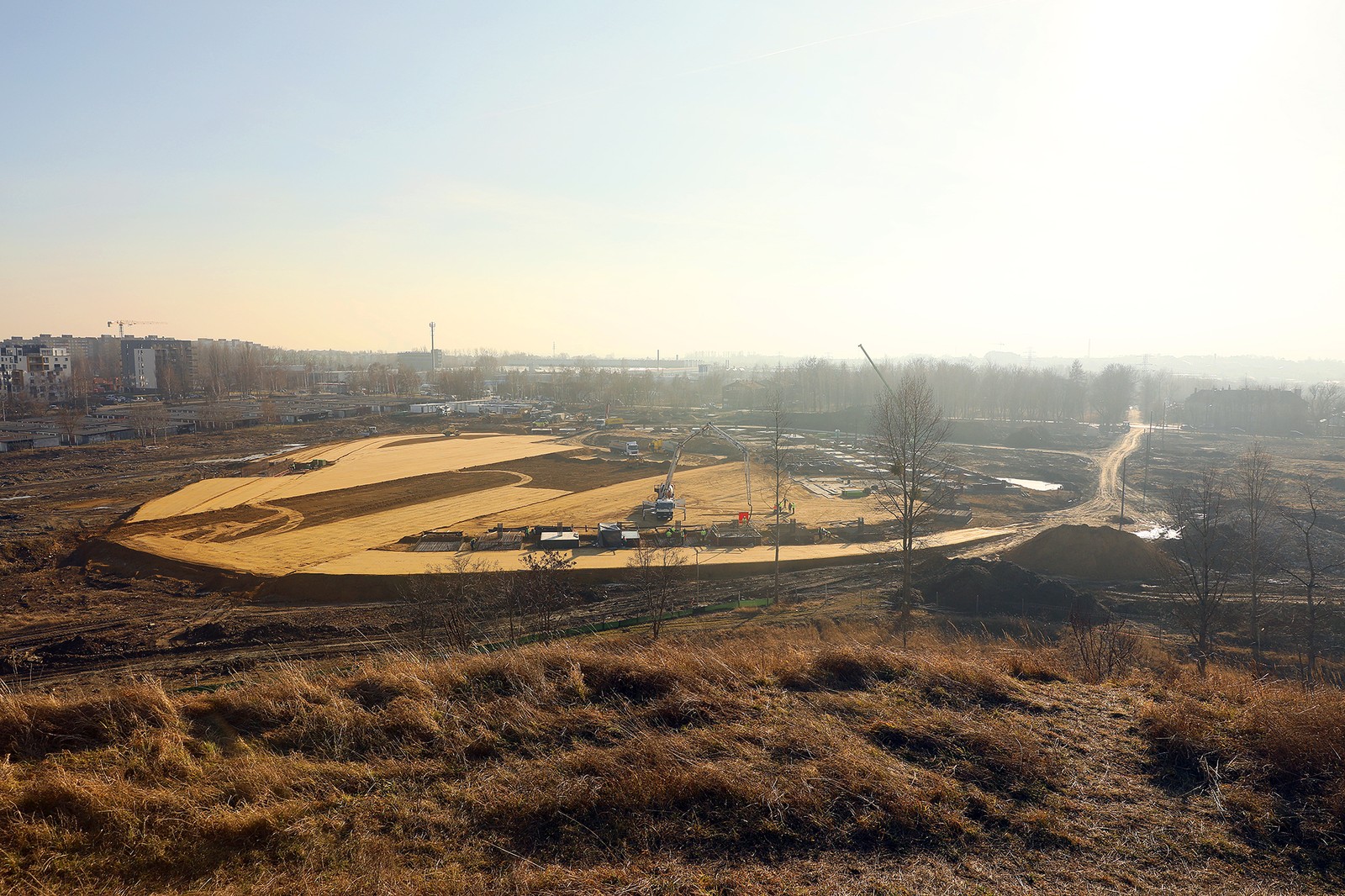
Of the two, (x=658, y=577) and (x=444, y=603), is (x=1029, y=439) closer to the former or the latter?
(x=658, y=577)

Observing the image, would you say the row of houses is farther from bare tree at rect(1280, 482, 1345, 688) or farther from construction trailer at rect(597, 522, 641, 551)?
bare tree at rect(1280, 482, 1345, 688)

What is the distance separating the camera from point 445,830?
4.59 m

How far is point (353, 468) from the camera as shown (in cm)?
4594

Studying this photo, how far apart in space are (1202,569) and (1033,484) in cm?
2932

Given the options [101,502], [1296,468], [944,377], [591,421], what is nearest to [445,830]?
[101,502]

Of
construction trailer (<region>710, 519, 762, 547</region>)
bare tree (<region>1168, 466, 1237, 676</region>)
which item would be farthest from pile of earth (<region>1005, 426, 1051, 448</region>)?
construction trailer (<region>710, 519, 762, 547</region>)

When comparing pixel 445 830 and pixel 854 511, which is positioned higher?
pixel 445 830

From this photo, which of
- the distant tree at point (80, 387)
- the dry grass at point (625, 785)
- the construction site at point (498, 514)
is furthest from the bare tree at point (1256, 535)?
the distant tree at point (80, 387)

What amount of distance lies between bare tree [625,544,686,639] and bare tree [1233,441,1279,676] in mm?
13108

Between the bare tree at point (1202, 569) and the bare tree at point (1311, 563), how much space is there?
1.72 meters

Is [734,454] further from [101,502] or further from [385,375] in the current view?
[385,375]

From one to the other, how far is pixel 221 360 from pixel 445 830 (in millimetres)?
137883

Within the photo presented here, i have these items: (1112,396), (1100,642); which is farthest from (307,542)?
(1112,396)

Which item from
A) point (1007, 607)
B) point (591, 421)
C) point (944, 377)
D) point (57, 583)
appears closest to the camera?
point (1007, 607)
